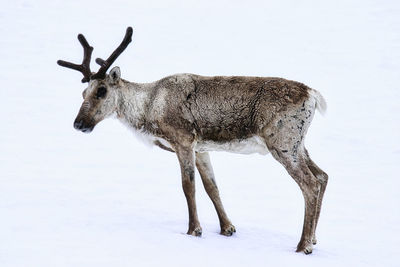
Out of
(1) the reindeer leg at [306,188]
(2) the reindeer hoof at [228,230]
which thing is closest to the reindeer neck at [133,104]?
(2) the reindeer hoof at [228,230]

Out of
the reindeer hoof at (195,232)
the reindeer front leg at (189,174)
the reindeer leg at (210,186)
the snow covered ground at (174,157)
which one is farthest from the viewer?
the reindeer leg at (210,186)

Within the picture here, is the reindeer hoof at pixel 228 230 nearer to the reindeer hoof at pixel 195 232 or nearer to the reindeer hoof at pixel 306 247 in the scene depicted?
the reindeer hoof at pixel 195 232

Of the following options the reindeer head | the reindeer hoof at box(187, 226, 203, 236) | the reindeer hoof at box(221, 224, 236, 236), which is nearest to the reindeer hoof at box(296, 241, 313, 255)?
the reindeer hoof at box(221, 224, 236, 236)

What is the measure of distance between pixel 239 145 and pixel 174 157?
8276 mm

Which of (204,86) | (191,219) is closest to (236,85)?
(204,86)

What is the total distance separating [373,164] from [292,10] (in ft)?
46.9

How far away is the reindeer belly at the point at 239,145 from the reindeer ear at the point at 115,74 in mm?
1413

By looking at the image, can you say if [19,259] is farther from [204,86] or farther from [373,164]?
[373,164]

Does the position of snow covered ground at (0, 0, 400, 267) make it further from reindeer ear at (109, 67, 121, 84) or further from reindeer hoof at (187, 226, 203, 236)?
reindeer ear at (109, 67, 121, 84)

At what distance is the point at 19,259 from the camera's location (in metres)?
6.62

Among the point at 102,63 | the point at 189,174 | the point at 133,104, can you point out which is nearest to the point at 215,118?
the point at 189,174

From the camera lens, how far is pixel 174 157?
663 inches

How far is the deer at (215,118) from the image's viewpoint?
326 inches

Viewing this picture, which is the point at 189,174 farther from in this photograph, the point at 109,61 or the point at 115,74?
the point at 109,61
